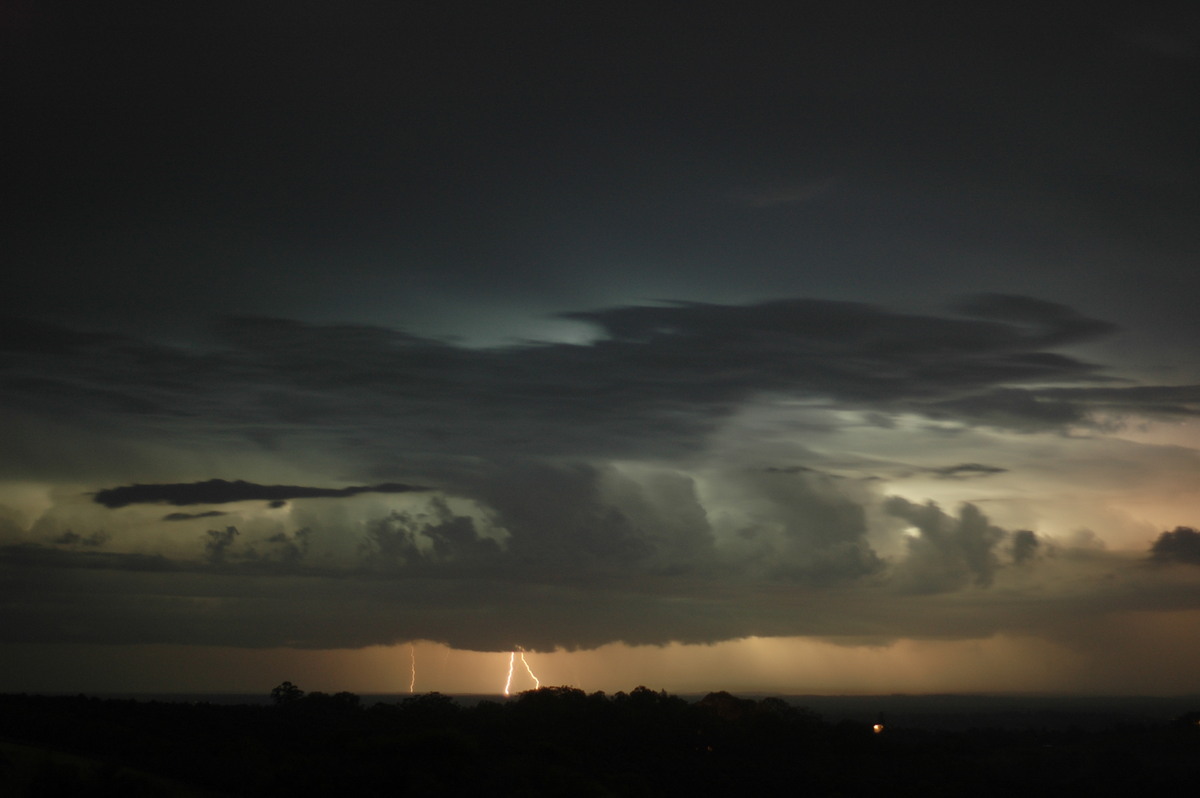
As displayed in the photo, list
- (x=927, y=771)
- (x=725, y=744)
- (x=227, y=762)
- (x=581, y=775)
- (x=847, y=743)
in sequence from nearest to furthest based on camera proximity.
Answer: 1. (x=227, y=762)
2. (x=581, y=775)
3. (x=927, y=771)
4. (x=725, y=744)
5. (x=847, y=743)

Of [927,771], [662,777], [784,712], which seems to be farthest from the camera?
[784,712]

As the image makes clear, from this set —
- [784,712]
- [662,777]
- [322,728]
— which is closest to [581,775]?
[662,777]

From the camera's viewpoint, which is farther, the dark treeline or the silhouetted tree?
the silhouetted tree

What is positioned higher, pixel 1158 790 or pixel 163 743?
pixel 163 743

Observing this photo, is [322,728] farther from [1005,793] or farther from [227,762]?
[1005,793]

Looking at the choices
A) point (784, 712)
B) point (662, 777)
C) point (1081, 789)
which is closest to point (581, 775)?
point (662, 777)

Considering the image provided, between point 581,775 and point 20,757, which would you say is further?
point 581,775

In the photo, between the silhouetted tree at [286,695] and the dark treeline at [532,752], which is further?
the silhouetted tree at [286,695]
